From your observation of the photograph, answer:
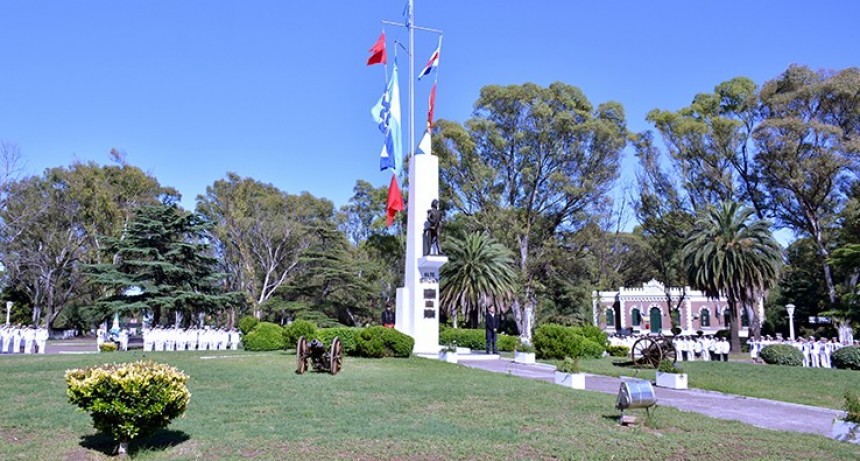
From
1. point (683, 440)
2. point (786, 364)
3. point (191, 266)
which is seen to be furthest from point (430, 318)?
point (191, 266)

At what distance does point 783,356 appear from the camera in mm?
25875

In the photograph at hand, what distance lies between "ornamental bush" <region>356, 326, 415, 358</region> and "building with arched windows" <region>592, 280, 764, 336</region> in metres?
48.7

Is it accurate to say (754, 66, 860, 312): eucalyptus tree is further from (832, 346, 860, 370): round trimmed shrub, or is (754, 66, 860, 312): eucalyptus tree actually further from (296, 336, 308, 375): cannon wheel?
(296, 336, 308, 375): cannon wheel

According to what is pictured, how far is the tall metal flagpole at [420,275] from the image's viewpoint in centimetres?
2534

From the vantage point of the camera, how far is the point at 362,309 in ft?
163

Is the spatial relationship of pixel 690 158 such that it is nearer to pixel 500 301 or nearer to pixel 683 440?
pixel 500 301

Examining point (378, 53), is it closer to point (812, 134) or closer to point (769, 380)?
point (769, 380)

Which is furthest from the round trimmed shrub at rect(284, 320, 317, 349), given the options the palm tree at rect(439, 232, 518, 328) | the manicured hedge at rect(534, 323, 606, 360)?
the palm tree at rect(439, 232, 518, 328)

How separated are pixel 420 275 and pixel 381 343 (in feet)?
14.7

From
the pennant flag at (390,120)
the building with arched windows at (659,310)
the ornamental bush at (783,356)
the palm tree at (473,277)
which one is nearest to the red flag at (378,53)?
the pennant flag at (390,120)

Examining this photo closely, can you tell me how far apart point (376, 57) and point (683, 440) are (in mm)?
23167

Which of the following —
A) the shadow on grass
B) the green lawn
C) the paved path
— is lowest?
the green lawn

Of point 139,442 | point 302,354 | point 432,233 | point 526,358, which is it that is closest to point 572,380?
point 302,354

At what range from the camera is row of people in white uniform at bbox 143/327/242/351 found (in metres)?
30.7
